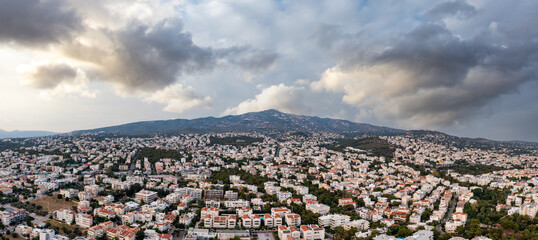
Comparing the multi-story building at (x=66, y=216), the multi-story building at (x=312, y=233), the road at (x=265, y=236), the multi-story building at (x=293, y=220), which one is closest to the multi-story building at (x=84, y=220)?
the multi-story building at (x=66, y=216)

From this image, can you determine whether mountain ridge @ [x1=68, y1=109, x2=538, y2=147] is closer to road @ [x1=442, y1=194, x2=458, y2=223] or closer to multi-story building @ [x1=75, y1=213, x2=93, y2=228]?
road @ [x1=442, y1=194, x2=458, y2=223]

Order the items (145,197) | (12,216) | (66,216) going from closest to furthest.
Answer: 1. (12,216)
2. (66,216)
3. (145,197)

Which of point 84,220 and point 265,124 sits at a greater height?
point 265,124

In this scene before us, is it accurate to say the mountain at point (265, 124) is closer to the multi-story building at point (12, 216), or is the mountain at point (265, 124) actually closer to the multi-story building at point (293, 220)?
the multi-story building at point (293, 220)

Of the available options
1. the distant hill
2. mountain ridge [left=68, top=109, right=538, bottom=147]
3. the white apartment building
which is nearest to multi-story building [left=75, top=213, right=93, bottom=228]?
the white apartment building

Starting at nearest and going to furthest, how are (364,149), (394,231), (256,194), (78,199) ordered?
(394,231) → (78,199) → (256,194) → (364,149)

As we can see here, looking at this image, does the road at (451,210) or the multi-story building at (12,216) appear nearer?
the multi-story building at (12,216)

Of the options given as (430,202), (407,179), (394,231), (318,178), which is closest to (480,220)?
(430,202)

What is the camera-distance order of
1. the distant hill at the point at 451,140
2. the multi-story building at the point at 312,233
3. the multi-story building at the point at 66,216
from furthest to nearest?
the distant hill at the point at 451,140 < the multi-story building at the point at 66,216 < the multi-story building at the point at 312,233

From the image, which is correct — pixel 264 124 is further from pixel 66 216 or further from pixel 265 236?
pixel 265 236

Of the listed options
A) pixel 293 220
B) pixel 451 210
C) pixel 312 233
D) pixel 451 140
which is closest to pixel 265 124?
pixel 451 140

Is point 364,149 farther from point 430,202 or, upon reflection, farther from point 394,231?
point 394,231
